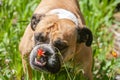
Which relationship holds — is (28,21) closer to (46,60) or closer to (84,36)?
(84,36)

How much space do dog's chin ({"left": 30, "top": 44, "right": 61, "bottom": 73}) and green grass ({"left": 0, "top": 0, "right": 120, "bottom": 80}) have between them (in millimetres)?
190

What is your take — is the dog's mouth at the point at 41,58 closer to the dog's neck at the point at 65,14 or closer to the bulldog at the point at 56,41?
the bulldog at the point at 56,41

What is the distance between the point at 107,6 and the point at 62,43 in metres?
2.54

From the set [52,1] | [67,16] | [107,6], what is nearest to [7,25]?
[52,1]

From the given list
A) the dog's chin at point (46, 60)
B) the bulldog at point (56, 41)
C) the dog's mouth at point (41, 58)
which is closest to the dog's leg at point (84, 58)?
the bulldog at point (56, 41)

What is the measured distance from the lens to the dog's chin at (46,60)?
3898 mm

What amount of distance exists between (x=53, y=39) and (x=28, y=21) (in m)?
1.59

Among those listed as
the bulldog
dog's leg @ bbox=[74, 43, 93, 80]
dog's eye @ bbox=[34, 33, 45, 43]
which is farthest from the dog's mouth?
dog's leg @ bbox=[74, 43, 93, 80]

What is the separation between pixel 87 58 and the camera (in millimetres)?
4383

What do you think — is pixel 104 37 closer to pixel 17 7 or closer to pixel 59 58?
pixel 17 7

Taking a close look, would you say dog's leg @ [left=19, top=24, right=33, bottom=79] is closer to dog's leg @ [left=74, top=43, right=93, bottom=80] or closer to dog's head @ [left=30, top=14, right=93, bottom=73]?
dog's head @ [left=30, top=14, right=93, bottom=73]

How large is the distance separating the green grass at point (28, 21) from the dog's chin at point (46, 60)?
7.5 inches

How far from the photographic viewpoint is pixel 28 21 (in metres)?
5.51

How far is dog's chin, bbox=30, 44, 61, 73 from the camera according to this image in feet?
12.8
